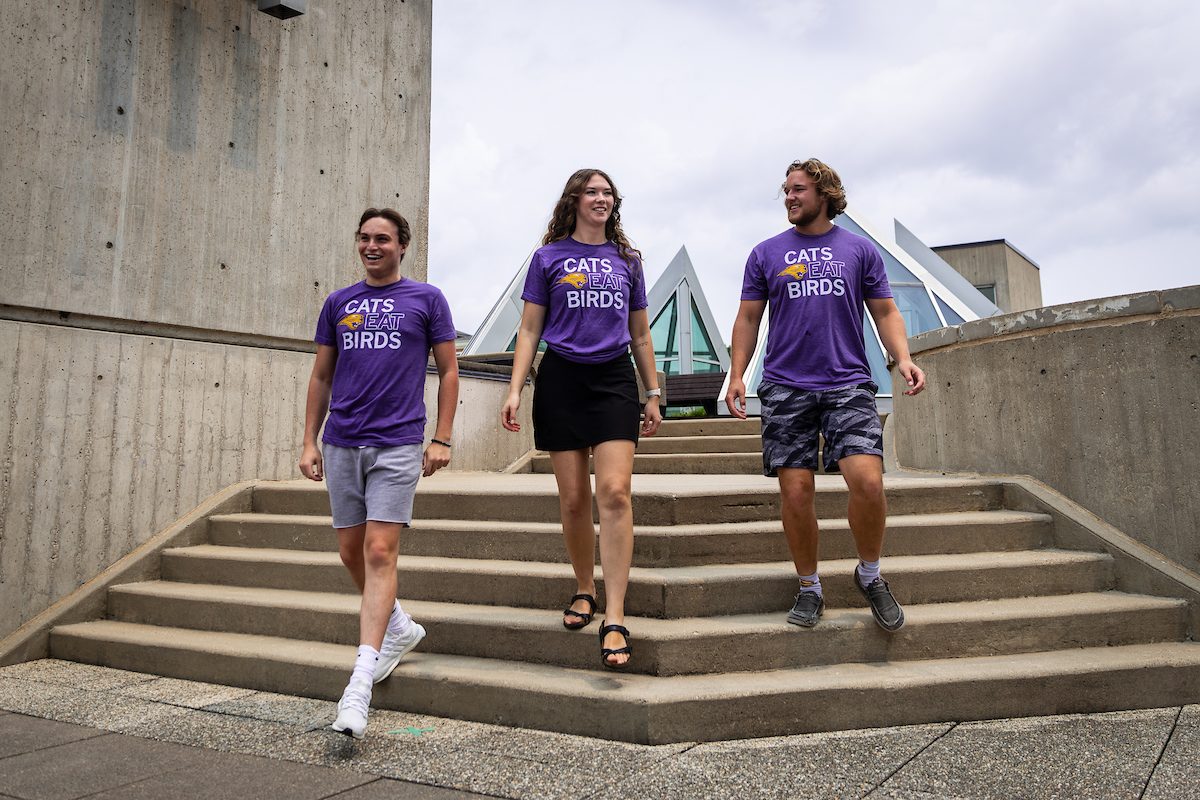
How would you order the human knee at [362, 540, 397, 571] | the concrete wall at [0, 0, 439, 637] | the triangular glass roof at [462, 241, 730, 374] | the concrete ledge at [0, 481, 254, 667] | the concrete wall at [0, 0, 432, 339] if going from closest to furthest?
the human knee at [362, 540, 397, 571], the concrete ledge at [0, 481, 254, 667], the concrete wall at [0, 0, 439, 637], the concrete wall at [0, 0, 432, 339], the triangular glass roof at [462, 241, 730, 374]

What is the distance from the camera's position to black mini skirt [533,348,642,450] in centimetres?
305

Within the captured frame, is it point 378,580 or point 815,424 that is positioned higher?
point 815,424

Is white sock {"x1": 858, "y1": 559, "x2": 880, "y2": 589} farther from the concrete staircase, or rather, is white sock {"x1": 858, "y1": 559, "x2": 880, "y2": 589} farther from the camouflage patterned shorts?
the camouflage patterned shorts

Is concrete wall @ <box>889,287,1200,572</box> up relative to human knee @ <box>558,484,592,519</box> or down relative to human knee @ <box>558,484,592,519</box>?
up

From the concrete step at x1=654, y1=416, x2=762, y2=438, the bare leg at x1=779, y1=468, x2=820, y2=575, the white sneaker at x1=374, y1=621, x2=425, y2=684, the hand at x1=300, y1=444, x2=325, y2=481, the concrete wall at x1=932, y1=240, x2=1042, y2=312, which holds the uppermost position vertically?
the concrete wall at x1=932, y1=240, x2=1042, y2=312

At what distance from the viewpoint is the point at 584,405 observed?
121 inches

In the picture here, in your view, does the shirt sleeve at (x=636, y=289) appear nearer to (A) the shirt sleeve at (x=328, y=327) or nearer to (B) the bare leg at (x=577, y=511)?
(B) the bare leg at (x=577, y=511)

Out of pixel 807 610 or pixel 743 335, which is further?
pixel 743 335

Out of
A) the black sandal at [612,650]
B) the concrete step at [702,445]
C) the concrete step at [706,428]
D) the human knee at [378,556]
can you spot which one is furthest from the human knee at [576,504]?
the concrete step at [706,428]

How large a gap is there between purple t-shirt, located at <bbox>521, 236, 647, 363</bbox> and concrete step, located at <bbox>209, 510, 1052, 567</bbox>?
→ 1.00 metres

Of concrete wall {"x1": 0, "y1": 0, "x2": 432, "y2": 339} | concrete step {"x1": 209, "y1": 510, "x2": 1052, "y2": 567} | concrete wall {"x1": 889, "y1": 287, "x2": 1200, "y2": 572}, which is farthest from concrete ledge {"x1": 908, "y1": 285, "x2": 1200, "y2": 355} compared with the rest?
concrete wall {"x1": 0, "y1": 0, "x2": 432, "y2": 339}

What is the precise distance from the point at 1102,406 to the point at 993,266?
1130 inches

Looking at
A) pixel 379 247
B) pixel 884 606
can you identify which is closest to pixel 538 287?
pixel 379 247

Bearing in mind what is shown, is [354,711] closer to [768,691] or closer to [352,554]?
[352,554]
